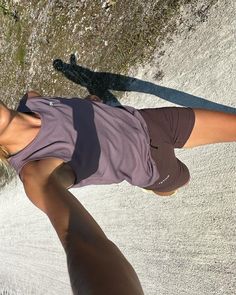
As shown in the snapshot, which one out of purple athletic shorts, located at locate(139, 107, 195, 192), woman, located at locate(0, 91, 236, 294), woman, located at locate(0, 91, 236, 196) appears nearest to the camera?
woman, located at locate(0, 91, 236, 294)

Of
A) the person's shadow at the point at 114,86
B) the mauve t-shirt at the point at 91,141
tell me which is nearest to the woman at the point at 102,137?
the mauve t-shirt at the point at 91,141

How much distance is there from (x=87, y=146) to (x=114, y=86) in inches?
95.9

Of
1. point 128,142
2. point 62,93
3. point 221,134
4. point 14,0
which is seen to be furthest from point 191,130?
point 14,0

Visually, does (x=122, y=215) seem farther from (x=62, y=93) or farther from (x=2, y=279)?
(x=2, y=279)

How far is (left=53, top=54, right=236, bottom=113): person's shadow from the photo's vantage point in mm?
3780

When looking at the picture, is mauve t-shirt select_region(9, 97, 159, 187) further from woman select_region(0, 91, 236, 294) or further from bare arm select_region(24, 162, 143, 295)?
bare arm select_region(24, 162, 143, 295)

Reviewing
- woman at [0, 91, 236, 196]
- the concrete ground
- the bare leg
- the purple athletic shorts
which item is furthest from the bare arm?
the concrete ground

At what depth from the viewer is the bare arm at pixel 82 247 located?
1280 millimetres

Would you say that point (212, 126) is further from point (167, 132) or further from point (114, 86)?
point (114, 86)

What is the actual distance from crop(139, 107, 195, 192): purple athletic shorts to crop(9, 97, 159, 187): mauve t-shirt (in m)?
0.06

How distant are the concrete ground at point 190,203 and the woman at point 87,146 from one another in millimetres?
692

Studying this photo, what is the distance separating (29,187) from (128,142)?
0.57 m

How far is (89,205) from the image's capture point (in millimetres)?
→ 4535

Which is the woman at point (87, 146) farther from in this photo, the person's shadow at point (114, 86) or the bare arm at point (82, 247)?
the person's shadow at point (114, 86)
